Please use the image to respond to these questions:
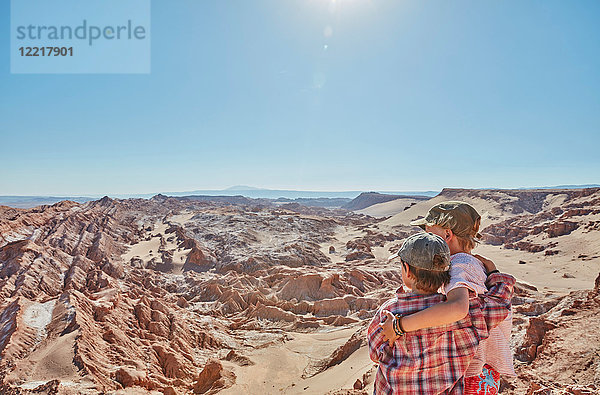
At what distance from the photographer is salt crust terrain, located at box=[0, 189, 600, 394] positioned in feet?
24.1

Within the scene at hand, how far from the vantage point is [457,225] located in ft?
7.45

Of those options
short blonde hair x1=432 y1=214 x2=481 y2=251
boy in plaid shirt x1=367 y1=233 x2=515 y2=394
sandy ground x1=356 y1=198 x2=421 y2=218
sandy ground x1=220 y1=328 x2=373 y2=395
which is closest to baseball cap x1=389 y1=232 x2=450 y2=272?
boy in plaid shirt x1=367 y1=233 x2=515 y2=394

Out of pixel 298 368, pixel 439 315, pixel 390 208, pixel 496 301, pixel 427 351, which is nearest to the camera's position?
pixel 439 315

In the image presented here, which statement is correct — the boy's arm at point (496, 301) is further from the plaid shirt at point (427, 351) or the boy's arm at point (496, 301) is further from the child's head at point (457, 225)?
the child's head at point (457, 225)

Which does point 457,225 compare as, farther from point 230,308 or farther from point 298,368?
point 230,308

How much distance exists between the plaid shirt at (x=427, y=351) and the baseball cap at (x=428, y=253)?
20 centimetres

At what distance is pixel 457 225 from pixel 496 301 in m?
0.54

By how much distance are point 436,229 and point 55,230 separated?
37363mm

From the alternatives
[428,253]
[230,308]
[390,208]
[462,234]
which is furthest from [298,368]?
[390,208]

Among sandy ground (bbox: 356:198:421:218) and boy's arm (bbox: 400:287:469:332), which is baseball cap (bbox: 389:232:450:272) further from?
sandy ground (bbox: 356:198:421:218)

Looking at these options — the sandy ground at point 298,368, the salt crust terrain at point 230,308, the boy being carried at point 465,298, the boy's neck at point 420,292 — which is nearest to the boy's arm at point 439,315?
the boy being carried at point 465,298

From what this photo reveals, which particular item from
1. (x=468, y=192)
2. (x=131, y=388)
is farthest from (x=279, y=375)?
(x=468, y=192)

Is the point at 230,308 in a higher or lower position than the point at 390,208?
lower

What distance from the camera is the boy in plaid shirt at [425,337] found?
74.1 inches
